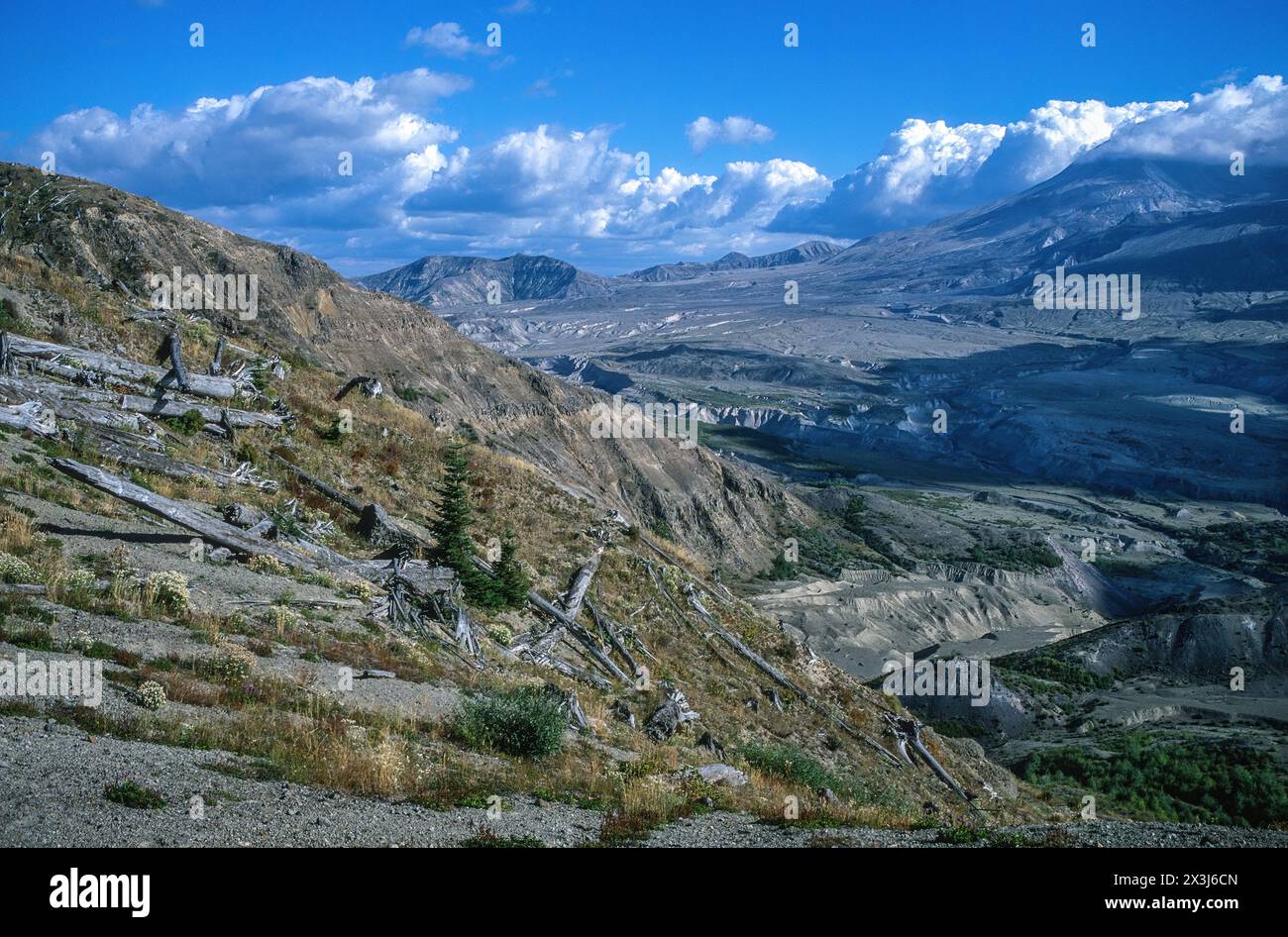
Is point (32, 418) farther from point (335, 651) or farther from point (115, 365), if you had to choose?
point (335, 651)

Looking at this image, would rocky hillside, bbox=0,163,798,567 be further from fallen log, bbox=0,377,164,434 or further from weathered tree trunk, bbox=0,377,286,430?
fallen log, bbox=0,377,164,434

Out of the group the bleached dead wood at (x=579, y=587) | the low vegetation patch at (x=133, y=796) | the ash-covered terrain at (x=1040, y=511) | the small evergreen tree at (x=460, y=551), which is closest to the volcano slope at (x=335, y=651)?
the low vegetation patch at (x=133, y=796)

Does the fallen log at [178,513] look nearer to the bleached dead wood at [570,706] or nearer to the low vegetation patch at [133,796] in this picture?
the bleached dead wood at [570,706]

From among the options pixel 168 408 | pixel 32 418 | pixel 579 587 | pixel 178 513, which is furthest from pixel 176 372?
pixel 579 587

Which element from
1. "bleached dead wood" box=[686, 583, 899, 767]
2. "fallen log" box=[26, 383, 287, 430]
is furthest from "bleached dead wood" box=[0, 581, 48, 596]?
"bleached dead wood" box=[686, 583, 899, 767]

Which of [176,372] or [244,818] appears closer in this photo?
[244,818]
